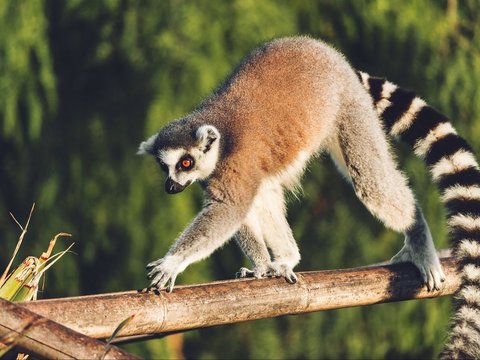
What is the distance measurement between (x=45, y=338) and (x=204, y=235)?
214 centimetres

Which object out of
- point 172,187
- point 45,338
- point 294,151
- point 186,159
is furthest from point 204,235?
point 45,338

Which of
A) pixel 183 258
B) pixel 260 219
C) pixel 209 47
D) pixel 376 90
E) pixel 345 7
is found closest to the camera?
pixel 183 258

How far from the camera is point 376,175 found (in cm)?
552

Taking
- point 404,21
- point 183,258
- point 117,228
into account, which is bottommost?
point 117,228

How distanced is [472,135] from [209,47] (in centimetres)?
240

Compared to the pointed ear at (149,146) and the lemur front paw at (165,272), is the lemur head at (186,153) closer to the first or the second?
the pointed ear at (149,146)

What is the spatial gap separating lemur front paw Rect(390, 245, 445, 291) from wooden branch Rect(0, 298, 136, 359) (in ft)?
8.59

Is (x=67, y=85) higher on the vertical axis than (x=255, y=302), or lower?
lower

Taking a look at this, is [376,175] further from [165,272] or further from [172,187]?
[165,272]

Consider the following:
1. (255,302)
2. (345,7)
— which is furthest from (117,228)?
(255,302)

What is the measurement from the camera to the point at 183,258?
189 inches

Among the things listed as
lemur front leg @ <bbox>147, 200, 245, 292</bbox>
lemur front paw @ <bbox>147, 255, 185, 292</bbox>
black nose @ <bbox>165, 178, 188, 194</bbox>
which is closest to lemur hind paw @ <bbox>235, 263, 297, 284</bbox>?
lemur front leg @ <bbox>147, 200, 245, 292</bbox>

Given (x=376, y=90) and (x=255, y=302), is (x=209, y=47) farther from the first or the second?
(x=255, y=302)

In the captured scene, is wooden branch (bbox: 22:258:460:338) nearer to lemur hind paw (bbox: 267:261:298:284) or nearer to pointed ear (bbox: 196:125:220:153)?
lemur hind paw (bbox: 267:261:298:284)
